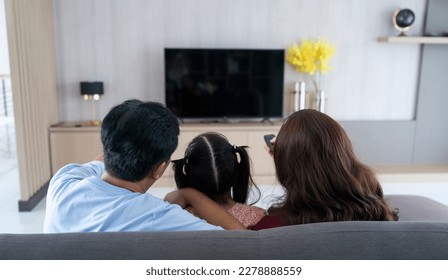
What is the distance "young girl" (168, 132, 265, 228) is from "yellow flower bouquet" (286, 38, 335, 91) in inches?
109

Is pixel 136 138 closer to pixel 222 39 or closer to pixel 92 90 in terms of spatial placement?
pixel 92 90

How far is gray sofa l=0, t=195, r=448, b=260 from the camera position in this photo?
2.77ft

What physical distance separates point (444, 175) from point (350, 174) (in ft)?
11.6

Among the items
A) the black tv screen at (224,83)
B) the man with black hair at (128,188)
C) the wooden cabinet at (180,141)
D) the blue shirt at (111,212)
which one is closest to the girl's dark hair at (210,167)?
the man with black hair at (128,188)

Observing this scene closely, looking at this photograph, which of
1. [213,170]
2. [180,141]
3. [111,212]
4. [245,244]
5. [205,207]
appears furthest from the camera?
[180,141]

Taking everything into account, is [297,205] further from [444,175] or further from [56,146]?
[444,175]

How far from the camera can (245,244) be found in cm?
86

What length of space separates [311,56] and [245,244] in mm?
3409

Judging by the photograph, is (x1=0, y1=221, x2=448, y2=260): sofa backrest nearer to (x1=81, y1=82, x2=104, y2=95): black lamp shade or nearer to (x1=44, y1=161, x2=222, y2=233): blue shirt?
(x1=44, y1=161, x2=222, y2=233): blue shirt

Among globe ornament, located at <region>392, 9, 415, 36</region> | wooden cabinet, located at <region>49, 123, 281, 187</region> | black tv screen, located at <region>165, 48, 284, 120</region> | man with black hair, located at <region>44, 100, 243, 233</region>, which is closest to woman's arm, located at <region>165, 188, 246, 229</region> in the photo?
man with black hair, located at <region>44, 100, 243, 233</region>

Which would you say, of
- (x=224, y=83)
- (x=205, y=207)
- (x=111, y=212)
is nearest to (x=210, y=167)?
(x=205, y=207)

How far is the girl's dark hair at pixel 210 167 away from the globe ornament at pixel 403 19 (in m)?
3.35

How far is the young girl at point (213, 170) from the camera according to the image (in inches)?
55.4

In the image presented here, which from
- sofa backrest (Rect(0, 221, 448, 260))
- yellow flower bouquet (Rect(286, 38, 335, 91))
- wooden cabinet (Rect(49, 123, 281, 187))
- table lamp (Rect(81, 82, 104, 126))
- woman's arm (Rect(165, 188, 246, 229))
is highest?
yellow flower bouquet (Rect(286, 38, 335, 91))
